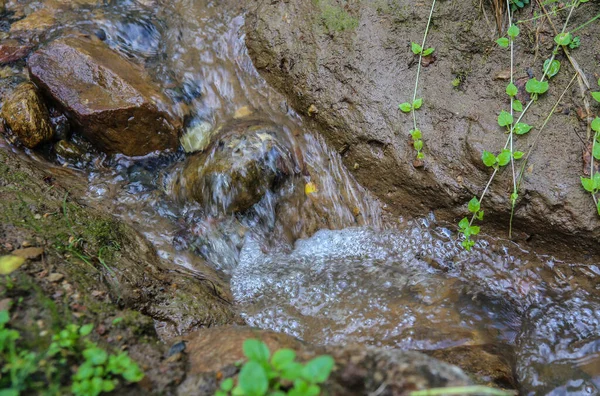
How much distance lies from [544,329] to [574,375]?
0.33 metres

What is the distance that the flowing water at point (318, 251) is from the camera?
273 cm

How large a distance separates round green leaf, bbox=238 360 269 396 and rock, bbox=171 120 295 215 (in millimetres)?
2227

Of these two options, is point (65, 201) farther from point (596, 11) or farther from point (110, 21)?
point (596, 11)

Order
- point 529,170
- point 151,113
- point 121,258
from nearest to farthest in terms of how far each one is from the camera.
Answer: point 121,258
point 529,170
point 151,113

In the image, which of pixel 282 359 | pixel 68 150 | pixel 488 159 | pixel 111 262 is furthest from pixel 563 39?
pixel 68 150

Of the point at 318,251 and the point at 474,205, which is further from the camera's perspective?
the point at 318,251

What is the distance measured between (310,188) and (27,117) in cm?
234

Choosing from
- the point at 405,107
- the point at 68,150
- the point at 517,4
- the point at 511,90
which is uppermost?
the point at 517,4

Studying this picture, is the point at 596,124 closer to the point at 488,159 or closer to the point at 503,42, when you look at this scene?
the point at 488,159

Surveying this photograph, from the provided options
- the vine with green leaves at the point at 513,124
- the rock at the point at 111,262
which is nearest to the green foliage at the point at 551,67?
the vine with green leaves at the point at 513,124

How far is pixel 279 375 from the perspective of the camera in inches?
55.5

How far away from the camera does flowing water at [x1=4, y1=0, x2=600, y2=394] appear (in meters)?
2.73

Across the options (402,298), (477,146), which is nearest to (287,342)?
(402,298)

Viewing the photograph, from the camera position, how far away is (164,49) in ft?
14.1
